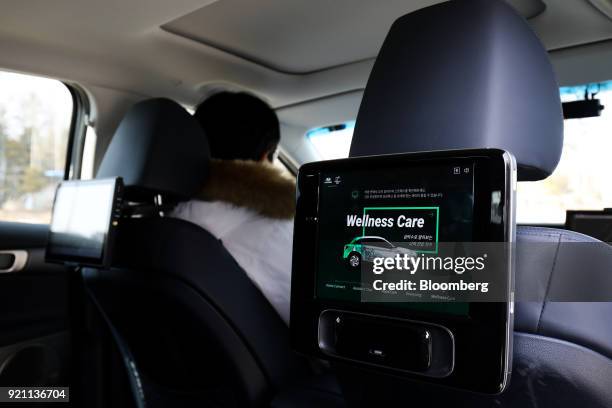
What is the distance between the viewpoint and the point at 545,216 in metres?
2.03

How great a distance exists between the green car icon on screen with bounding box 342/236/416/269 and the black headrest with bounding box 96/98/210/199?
80 centimetres

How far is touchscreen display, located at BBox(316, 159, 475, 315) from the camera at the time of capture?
71 cm

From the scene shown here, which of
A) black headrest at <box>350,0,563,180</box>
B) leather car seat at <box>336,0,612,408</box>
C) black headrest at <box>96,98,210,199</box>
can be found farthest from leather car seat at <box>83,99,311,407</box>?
black headrest at <box>350,0,563,180</box>

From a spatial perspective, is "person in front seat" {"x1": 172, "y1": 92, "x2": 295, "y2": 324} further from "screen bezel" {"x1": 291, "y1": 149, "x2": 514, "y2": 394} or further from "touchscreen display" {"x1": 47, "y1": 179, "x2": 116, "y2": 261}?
"screen bezel" {"x1": 291, "y1": 149, "x2": 514, "y2": 394}

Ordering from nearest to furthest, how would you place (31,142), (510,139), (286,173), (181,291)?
(510,139)
(181,291)
(286,173)
(31,142)

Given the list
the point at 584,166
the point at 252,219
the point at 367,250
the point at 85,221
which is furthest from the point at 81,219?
the point at 584,166

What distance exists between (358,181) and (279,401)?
87 centimetres

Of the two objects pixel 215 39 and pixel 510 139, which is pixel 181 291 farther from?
pixel 215 39

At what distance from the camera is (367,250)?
2.56 ft

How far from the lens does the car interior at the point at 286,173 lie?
77 centimetres

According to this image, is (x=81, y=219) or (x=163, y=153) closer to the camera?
(x=163, y=153)

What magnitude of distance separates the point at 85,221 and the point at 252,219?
47cm

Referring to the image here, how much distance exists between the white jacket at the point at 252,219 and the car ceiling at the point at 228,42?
0.51 m

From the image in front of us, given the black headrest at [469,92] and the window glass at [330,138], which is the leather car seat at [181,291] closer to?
the black headrest at [469,92]
